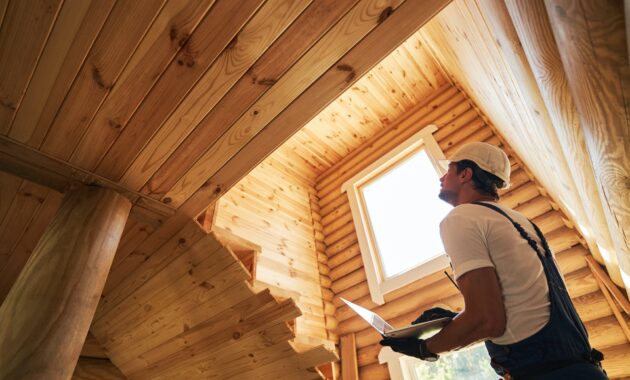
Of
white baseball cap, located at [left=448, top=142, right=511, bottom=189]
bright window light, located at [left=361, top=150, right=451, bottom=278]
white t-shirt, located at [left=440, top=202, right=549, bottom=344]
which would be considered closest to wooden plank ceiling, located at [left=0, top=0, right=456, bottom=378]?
white baseball cap, located at [left=448, top=142, right=511, bottom=189]

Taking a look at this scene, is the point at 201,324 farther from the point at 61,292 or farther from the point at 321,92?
the point at 321,92

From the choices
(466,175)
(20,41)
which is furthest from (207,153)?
(466,175)

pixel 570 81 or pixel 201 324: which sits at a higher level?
pixel 201 324

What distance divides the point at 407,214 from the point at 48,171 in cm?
450

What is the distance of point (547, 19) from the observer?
896 mm

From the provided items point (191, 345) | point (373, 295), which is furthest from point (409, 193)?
point (191, 345)

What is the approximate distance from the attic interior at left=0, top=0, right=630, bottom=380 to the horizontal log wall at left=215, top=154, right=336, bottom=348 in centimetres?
62

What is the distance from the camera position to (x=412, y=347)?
151 centimetres

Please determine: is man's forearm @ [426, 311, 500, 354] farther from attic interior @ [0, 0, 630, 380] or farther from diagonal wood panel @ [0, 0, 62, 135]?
diagonal wood panel @ [0, 0, 62, 135]

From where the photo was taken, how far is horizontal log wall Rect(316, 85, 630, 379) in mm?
3156

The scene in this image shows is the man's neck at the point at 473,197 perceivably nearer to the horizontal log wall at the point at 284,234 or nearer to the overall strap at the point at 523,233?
the overall strap at the point at 523,233

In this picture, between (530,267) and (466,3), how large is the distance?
1598 millimetres

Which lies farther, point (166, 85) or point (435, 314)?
point (166, 85)

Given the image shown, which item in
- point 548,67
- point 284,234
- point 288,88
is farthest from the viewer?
point 284,234
